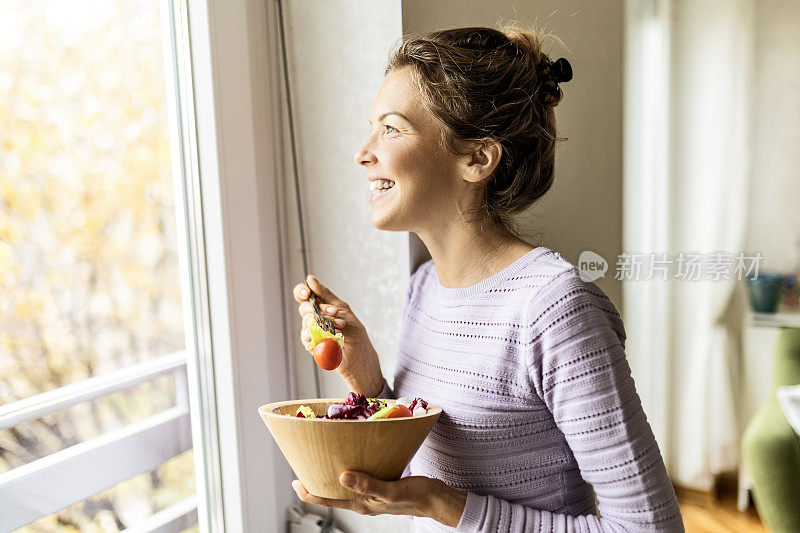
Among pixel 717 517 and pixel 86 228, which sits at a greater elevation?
pixel 86 228

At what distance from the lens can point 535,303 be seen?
89 centimetres

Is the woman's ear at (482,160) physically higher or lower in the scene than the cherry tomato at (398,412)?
higher

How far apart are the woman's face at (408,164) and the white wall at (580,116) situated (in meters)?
0.28

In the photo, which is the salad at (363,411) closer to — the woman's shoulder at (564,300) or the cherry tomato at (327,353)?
the cherry tomato at (327,353)

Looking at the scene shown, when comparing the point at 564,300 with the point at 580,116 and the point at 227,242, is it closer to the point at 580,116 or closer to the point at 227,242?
the point at 580,116

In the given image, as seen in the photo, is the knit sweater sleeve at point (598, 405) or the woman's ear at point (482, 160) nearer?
the knit sweater sleeve at point (598, 405)

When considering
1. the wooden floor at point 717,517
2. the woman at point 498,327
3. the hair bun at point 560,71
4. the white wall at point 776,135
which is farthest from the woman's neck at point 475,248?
the wooden floor at point 717,517

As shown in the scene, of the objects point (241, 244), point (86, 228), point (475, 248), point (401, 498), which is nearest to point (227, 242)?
point (241, 244)

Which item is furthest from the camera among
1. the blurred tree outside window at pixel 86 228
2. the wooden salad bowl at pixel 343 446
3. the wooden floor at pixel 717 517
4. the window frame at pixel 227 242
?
the window frame at pixel 227 242

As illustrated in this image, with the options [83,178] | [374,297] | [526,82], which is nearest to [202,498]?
[374,297]

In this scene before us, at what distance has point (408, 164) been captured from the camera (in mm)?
955

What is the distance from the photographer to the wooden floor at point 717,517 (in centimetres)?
105

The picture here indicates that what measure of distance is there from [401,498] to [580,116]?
705 mm

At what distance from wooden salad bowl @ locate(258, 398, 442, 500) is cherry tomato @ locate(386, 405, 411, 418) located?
27 mm
